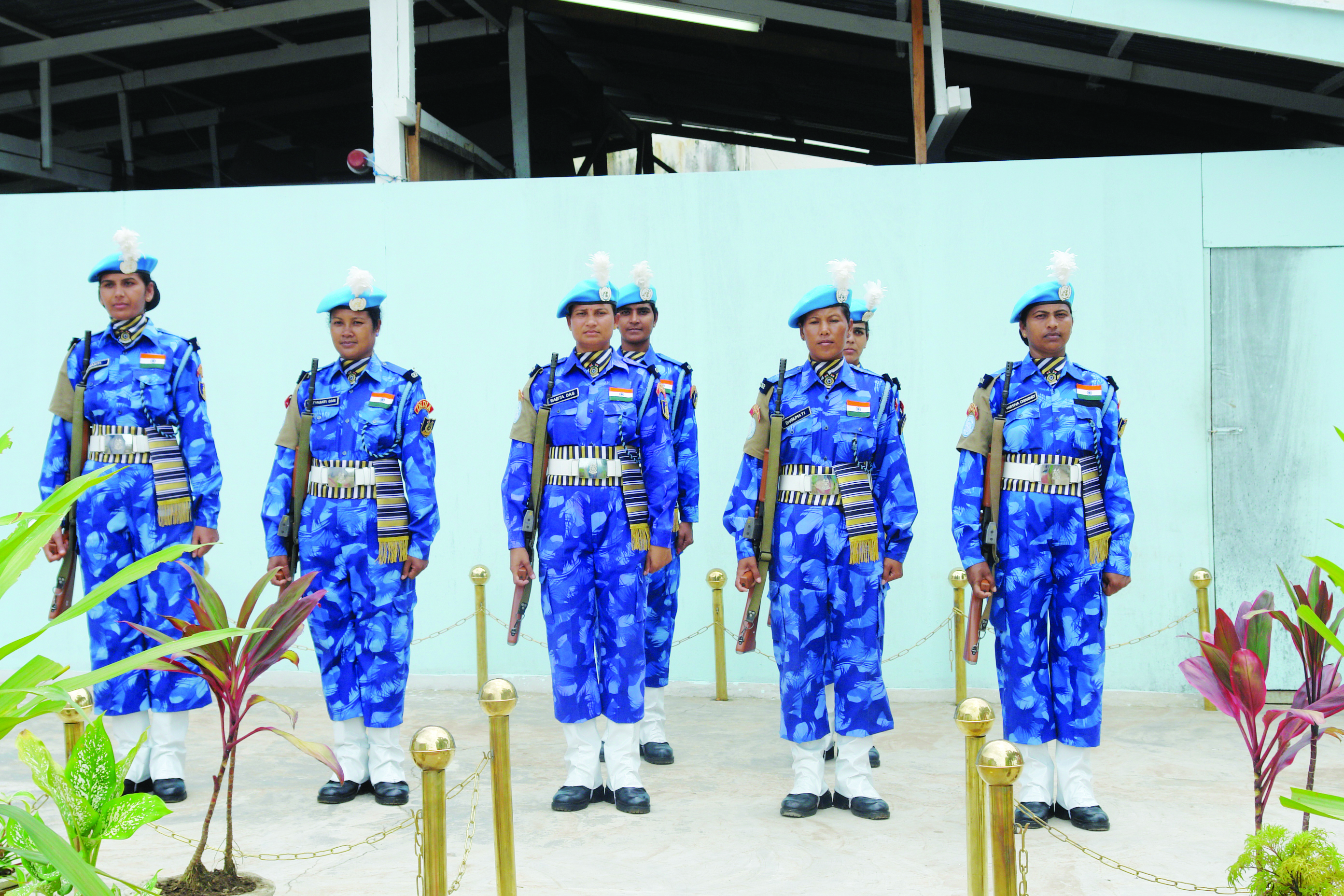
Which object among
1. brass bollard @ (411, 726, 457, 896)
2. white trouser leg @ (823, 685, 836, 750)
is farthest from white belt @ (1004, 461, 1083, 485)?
brass bollard @ (411, 726, 457, 896)

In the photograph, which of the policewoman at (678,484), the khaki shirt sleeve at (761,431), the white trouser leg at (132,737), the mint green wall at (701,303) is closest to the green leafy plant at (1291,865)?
the khaki shirt sleeve at (761,431)

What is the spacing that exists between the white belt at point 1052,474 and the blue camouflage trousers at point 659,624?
1843 mm

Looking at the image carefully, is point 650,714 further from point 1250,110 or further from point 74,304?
point 1250,110

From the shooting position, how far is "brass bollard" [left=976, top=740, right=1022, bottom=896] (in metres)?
2.67

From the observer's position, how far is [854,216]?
251 inches

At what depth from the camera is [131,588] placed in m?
4.48

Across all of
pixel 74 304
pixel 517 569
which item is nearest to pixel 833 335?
pixel 517 569

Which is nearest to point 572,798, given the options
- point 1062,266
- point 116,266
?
point 1062,266

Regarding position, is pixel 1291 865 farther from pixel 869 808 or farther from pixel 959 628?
pixel 959 628

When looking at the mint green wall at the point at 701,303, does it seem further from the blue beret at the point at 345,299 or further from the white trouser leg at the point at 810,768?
the white trouser leg at the point at 810,768

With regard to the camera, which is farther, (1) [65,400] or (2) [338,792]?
(1) [65,400]

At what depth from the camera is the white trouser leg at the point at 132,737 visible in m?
4.54

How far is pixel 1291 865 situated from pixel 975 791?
75 centimetres

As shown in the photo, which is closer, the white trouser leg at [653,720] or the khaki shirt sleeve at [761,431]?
the khaki shirt sleeve at [761,431]
